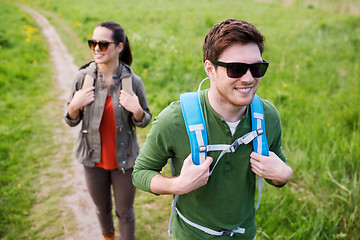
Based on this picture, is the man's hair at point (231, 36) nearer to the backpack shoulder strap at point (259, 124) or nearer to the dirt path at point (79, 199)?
the backpack shoulder strap at point (259, 124)

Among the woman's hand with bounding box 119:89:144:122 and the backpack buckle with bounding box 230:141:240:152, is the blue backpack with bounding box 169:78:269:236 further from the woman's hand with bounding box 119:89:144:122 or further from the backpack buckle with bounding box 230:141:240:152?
the woman's hand with bounding box 119:89:144:122

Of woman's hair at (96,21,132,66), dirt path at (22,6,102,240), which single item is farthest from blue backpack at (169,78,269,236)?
dirt path at (22,6,102,240)

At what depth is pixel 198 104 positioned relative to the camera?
1581mm

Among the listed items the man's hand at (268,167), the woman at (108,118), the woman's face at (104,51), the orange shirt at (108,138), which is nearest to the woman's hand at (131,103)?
the woman at (108,118)

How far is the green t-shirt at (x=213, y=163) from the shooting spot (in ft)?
5.22

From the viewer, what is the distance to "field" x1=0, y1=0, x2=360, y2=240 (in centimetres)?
325

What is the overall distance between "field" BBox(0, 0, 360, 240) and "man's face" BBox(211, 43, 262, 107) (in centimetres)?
202

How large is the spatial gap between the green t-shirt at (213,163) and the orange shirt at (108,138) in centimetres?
100

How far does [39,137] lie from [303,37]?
27.8ft

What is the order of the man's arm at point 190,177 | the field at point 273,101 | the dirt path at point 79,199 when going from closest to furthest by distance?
the man's arm at point 190,177, the field at point 273,101, the dirt path at point 79,199

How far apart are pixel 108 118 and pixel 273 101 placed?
354 cm

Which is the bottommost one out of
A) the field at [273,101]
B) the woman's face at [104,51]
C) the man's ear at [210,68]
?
the field at [273,101]

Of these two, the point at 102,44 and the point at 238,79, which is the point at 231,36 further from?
the point at 102,44

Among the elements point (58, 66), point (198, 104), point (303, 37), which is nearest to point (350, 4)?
point (303, 37)
